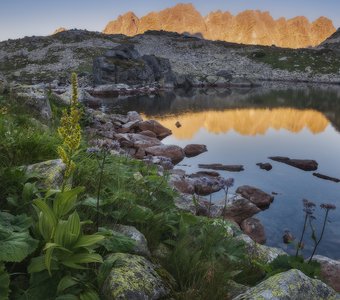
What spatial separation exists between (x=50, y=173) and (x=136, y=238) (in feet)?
5.44

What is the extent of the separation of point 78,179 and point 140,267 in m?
2.42

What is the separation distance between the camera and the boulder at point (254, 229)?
1113 cm

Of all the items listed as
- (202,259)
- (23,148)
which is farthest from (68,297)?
(23,148)

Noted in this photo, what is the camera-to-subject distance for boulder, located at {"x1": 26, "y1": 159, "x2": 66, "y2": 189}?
5629 millimetres

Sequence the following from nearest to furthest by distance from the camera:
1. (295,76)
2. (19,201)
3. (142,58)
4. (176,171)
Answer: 1. (19,201)
2. (176,171)
3. (142,58)
4. (295,76)

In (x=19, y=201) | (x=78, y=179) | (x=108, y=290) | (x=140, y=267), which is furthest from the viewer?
(x=78, y=179)

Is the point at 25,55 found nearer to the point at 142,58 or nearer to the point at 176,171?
the point at 142,58

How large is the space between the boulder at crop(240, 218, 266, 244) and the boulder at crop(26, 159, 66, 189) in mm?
6734

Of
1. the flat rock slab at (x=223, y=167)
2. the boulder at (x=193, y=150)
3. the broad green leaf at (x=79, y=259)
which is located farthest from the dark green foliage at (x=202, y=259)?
the boulder at (x=193, y=150)

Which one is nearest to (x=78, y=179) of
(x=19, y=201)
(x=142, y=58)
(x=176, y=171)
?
(x=19, y=201)

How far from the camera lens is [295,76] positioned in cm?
8956

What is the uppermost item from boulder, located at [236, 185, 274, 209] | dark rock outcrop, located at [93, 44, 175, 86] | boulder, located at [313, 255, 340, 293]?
dark rock outcrop, located at [93, 44, 175, 86]

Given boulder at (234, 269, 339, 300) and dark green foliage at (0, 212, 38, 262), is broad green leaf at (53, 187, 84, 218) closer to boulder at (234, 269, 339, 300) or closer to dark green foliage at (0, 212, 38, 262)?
dark green foliage at (0, 212, 38, 262)

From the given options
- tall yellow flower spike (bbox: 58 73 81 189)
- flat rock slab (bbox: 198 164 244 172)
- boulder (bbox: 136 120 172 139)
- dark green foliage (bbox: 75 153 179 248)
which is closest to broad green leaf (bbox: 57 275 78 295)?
tall yellow flower spike (bbox: 58 73 81 189)
